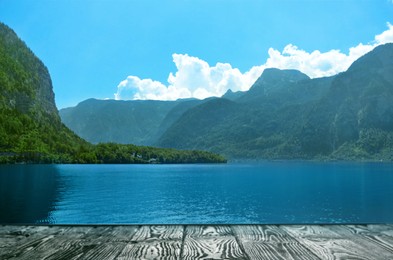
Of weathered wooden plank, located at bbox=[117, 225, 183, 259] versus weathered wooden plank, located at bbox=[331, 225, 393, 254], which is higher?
weathered wooden plank, located at bbox=[117, 225, 183, 259]

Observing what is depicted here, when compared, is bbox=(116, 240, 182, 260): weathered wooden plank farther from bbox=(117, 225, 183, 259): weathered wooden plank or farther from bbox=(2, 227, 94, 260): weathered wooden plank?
bbox=(2, 227, 94, 260): weathered wooden plank

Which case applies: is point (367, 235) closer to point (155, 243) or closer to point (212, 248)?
point (212, 248)

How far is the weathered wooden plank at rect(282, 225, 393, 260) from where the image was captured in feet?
17.7

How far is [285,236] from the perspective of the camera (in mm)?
6633

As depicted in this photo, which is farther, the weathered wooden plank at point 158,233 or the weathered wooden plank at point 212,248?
the weathered wooden plank at point 158,233

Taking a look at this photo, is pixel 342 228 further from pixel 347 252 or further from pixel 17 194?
pixel 17 194

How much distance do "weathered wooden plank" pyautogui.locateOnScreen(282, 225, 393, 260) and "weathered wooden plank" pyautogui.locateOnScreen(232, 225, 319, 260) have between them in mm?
179

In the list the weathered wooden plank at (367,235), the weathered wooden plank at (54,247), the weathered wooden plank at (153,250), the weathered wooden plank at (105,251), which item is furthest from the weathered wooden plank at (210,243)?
the weathered wooden plank at (367,235)

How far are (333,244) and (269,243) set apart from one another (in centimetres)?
109

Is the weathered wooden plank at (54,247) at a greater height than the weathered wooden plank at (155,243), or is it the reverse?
the weathered wooden plank at (54,247)

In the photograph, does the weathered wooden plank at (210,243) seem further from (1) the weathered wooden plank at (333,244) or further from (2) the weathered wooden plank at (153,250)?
(1) the weathered wooden plank at (333,244)

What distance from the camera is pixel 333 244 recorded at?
19.9 feet

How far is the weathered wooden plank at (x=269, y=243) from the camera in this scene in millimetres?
5363

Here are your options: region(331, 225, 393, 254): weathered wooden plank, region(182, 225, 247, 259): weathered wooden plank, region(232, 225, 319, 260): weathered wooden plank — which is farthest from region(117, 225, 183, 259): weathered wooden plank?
region(331, 225, 393, 254): weathered wooden plank
